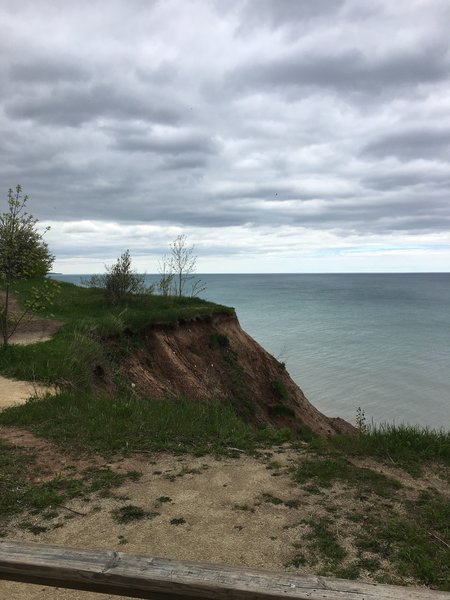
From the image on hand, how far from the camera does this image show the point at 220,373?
17297 mm

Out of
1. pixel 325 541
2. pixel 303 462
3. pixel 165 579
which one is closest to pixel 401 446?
pixel 303 462

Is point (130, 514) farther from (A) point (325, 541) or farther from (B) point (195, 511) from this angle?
(A) point (325, 541)

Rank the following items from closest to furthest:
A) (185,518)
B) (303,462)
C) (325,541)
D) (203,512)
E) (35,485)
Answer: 1. (325,541)
2. (185,518)
3. (203,512)
4. (35,485)
5. (303,462)

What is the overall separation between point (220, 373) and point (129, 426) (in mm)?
10191

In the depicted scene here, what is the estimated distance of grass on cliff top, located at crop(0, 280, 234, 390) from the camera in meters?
10.3

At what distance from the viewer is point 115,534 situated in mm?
4406

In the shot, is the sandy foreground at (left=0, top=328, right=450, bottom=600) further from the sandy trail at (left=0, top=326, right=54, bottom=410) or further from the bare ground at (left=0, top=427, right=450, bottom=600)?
the sandy trail at (left=0, top=326, right=54, bottom=410)

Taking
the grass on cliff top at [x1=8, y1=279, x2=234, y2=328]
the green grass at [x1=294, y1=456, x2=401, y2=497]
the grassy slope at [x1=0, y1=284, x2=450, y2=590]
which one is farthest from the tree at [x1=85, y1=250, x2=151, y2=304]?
the green grass at [x1=294, y1=456, x2=401, y2=497]

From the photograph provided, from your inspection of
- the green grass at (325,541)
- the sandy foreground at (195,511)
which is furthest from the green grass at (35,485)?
the green grass at (325,541)

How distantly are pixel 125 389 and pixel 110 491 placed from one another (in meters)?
6.70

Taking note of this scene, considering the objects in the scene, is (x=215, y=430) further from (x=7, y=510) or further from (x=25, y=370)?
(x=25, y=370)

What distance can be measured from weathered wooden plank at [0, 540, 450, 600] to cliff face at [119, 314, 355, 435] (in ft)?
34.3

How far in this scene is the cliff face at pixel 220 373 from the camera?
1456cm

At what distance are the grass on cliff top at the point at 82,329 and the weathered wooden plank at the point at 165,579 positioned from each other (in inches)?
304
